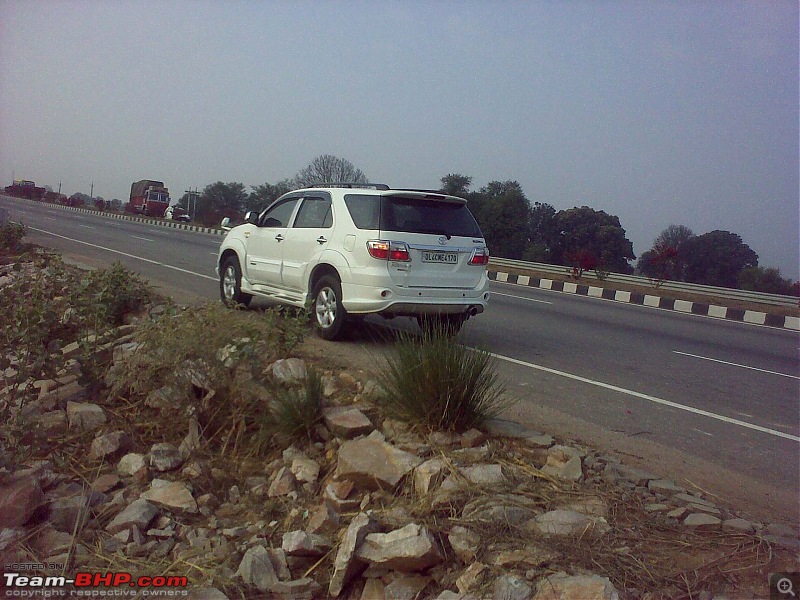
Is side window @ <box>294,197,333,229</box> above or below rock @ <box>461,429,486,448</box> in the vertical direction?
above

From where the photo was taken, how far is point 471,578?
3.12 meters

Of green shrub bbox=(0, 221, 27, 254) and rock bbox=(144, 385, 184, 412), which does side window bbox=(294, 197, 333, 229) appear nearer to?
rock bbox=(144, 385, 184, 412)

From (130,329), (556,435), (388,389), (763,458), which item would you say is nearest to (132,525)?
(388,389)

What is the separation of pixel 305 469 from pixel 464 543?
152cm

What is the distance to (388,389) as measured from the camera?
4.76 metres

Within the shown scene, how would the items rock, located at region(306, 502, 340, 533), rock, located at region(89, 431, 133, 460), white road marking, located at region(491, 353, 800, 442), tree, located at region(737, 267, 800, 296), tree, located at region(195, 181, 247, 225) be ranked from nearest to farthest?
rock, located at region(306, 502, 340, 533), rock, located at region(89, 431, 133, 460), white road marking, located at region(491, 353, 800, 442), tree, located at region(737, 267, 800, 296), tree, located at region(195, 181, 247, 225)

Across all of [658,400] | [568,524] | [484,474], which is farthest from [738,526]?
[658,400]

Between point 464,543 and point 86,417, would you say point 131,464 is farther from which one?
point 464,543

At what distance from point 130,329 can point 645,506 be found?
5411 millimetres

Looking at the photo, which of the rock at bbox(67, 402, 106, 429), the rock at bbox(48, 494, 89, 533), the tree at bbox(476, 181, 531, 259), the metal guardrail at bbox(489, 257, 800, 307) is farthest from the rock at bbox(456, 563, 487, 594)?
the tree at bbox(476, 181, 531, 259)

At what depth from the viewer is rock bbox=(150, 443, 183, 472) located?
16.2 feet

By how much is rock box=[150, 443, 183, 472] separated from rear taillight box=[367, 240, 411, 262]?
2.90m

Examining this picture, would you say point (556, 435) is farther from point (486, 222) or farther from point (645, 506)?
point (486, 222)

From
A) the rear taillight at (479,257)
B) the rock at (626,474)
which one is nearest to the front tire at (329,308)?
the rear taillight at (479,257)
